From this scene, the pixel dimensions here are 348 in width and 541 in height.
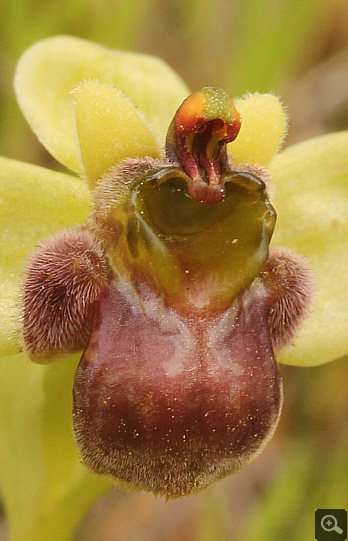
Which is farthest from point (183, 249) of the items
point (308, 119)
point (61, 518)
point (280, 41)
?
point (308, 119)

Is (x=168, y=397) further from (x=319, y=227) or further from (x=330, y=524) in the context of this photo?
(x=330, y=524)

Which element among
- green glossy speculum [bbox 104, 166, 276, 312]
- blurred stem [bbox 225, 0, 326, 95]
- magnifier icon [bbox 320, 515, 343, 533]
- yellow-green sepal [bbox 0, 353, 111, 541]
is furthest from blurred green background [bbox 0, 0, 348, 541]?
green glossy speculum [bbox 104, 166, 276, 312]

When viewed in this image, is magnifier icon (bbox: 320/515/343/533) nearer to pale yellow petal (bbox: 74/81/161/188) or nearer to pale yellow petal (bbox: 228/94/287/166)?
pale yellow petal (bbox: 228/94/287/166)

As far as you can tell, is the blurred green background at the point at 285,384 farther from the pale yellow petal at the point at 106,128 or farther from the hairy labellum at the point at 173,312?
the pale yellow petal at the point at 106,128

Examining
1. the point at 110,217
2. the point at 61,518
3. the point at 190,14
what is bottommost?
the point at 61,518

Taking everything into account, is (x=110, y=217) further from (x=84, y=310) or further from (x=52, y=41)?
(x=52, y=41)

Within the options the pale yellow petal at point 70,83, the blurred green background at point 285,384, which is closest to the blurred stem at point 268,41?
the blurred green background at point 285,384

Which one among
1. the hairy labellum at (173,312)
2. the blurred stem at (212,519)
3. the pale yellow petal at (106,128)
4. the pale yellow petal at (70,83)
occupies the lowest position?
the blurred stem at (212,519)
